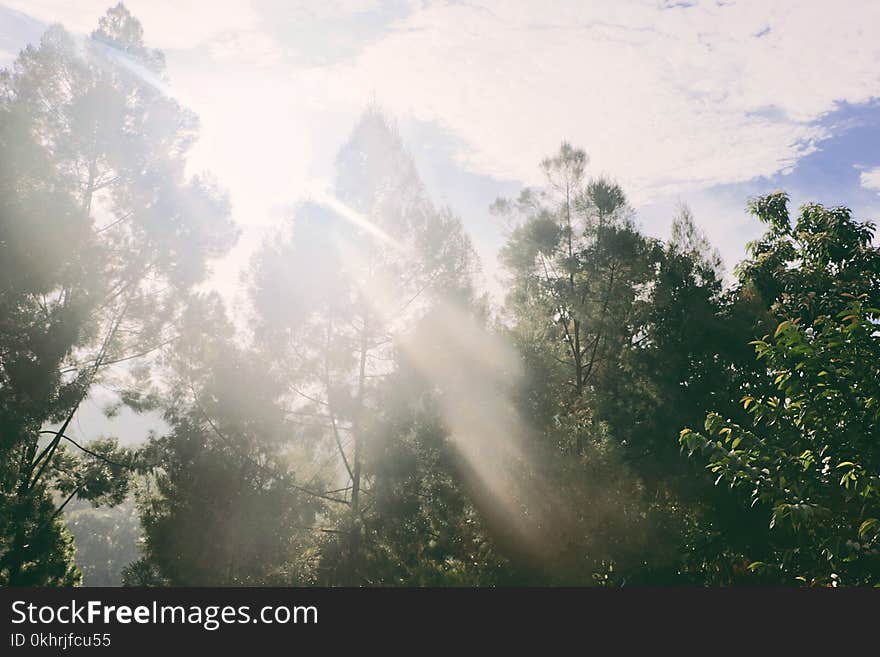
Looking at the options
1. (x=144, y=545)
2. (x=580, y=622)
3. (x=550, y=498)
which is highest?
(x=144, y=545)

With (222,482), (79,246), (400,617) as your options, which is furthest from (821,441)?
(79,246)

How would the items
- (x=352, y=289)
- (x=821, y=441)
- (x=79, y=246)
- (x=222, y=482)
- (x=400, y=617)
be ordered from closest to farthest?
(x=821, y=441)
(x=400, y=617)
(x=79, y=246)
(x=222, y=482)
(x=352, y=289)

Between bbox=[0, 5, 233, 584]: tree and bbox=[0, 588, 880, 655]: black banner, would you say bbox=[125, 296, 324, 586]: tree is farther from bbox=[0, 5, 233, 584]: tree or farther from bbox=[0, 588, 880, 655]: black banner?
bbox=[0, 588, 880, 655]: black banner

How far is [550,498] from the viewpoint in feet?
37.9

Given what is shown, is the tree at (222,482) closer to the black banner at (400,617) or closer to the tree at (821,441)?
the black banner at (400,617)

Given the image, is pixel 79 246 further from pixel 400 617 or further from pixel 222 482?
pixel 400 617

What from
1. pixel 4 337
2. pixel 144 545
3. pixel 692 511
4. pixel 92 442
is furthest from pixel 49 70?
pixel 692 511

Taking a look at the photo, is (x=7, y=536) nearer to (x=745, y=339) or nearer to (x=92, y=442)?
(x=92, y=442)

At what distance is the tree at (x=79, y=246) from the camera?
1081 cm

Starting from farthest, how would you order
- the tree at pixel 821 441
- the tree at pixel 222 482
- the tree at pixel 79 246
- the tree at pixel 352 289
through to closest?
the tree at pixel 352 289, the tree at pixel 222 482, the tree at pixel 79 246, the tree at pixel 821 441

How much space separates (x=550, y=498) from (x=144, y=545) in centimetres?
1220

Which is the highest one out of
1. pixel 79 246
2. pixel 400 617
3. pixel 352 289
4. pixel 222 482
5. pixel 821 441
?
pixel 79 246

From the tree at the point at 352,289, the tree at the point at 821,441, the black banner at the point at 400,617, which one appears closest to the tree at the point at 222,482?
the tree at the point at 352,289

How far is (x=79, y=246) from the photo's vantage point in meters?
12.3
